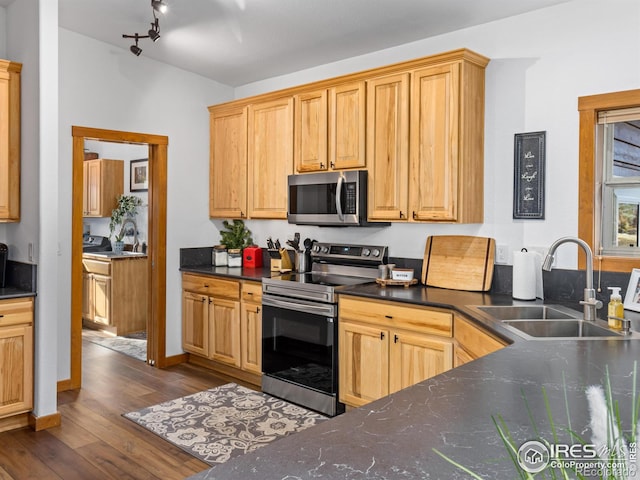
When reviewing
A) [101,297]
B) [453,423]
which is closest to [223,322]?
[101,297]

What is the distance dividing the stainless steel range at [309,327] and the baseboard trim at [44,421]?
146cm

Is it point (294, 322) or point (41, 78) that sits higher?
point (41, 78)

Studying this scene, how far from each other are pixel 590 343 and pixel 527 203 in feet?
4.83

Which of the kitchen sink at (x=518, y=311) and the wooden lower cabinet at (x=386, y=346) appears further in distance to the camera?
the wooden lower cabinet at (x=386, y=346)

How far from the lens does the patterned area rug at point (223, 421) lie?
10.6 feet

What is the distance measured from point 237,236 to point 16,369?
7.40ft

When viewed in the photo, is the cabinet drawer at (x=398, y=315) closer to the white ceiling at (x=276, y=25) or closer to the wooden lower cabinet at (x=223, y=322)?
the wooden lower cabinet at (x=223, y=322)

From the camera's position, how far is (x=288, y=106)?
4.36 metres

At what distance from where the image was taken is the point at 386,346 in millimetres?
3365

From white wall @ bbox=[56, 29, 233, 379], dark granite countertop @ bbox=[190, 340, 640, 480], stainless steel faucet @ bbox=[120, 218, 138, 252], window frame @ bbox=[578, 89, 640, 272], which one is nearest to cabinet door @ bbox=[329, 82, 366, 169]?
window frame @ bbox=[578, 89, 640, 272]

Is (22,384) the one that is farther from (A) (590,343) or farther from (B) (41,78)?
(A) (590,343)

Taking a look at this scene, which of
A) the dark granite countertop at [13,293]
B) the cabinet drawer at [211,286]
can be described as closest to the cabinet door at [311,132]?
the cabinet drawer at [211,286]

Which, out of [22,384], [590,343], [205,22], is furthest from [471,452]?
[205,22]

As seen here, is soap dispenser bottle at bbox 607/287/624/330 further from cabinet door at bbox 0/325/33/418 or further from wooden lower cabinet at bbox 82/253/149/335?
wooden lower cabinet at bbox 82/253/149/335
